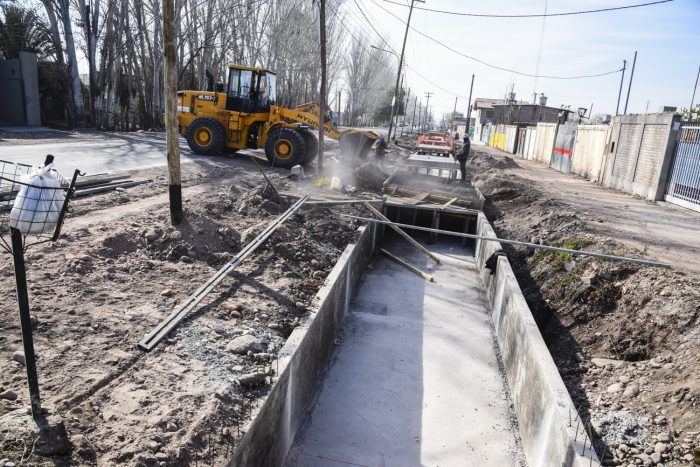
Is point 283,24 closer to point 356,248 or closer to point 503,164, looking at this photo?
point 503,164

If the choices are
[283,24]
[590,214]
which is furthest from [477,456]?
[283,24]

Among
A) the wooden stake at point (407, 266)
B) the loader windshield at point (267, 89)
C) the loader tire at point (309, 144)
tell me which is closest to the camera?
the wooden stake at point (407, 266)

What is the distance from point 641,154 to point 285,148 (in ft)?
35.6

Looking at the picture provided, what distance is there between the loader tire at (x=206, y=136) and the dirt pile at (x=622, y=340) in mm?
10329

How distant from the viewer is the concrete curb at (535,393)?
3.98 m

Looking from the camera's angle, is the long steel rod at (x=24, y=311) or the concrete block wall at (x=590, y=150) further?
the concrete block wall at (x=590, y=150)

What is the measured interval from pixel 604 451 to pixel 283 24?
36.6m

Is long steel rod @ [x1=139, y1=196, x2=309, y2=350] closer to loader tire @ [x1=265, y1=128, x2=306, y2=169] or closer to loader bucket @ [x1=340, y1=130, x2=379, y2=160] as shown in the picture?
loader tire @ [x1=265, y1=128, x2=306, y2=169]

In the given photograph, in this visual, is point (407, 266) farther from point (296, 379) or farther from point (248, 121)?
point (248, 121)

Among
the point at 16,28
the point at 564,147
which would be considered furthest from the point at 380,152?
the point at 16,28

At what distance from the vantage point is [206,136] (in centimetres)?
1591

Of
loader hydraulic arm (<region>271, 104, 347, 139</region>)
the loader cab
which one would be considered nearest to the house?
loader hydraulic arm (<region>271, 104, 347, 139</region>)

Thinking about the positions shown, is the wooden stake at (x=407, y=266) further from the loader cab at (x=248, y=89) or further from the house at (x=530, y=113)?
the house at (x=530, y=113)

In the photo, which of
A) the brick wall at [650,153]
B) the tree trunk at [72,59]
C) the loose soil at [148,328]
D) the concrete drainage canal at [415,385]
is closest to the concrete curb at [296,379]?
the concrete drainage canal at [415,385]
